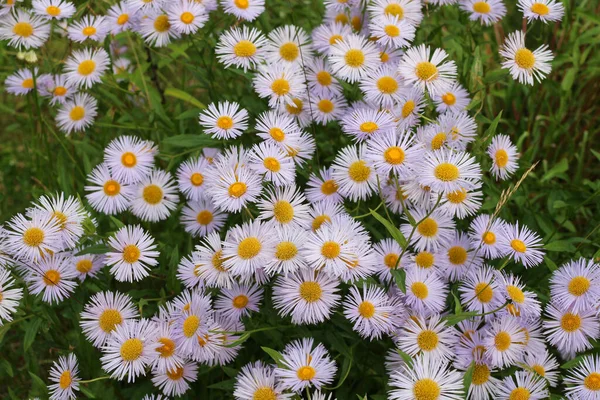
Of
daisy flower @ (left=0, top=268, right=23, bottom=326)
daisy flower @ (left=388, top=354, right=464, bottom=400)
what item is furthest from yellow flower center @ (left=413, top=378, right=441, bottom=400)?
daisy flower @ (left=0, top=268, right=23, bottom=326)

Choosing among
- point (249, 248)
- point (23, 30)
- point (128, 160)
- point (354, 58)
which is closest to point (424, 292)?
point (249, 248)

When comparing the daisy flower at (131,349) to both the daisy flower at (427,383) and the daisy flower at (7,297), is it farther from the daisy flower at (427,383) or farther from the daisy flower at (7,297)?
the daisy flower at (427,383)

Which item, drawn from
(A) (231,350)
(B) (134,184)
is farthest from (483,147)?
(B) (134,184)

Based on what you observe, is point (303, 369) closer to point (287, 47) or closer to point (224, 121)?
point (224, 121)

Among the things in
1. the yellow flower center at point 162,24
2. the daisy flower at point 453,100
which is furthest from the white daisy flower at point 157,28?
the daisy flower at point 453,100

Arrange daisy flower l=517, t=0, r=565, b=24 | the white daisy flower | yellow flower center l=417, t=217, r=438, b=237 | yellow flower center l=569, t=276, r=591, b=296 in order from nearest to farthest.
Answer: yellow flower center l=569, t=276, r=591, b=296 → yellow flower center l=417, t=217, r=438, b=237 → daisy flower l=517, t=0, r=565, b=24 → the white daisy flower

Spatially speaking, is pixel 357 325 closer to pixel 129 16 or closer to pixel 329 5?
pixel 329 5

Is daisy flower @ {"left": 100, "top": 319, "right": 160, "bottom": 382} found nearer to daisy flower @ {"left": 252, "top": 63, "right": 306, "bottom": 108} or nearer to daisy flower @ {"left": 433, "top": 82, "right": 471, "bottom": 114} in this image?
daisy flower @ {"left": 252, "top": 63, "right": 306, "bottom": 108}
